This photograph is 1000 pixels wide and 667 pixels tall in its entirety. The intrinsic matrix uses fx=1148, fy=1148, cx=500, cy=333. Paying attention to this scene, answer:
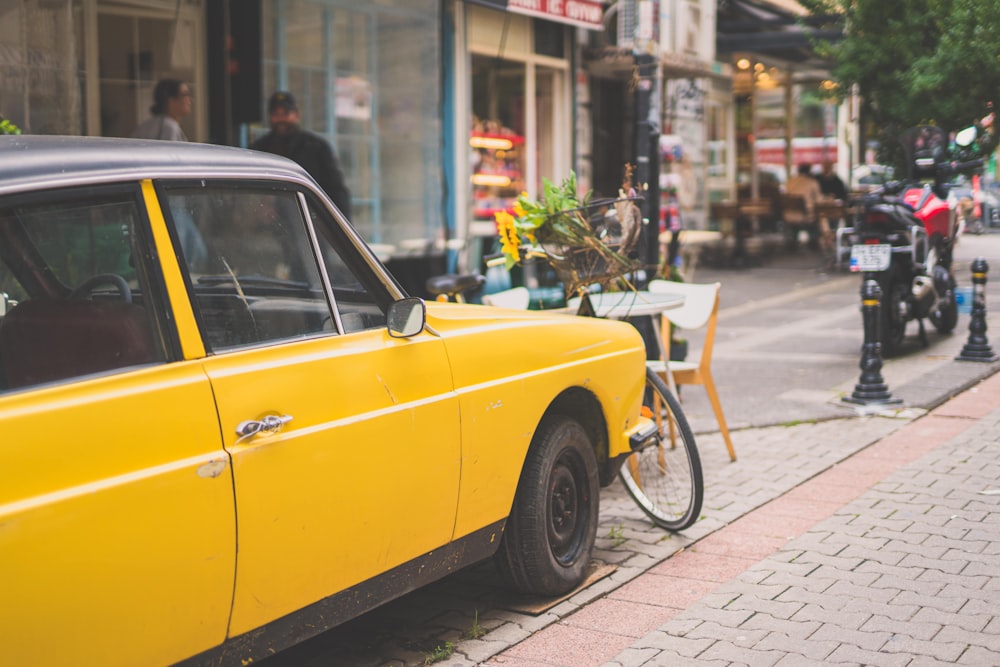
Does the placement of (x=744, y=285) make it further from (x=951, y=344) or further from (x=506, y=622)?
(x=506, y=622)

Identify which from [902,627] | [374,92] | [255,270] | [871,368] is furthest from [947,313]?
[255,270]

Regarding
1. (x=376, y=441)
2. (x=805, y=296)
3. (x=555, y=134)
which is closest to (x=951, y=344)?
(x=805, y=296)

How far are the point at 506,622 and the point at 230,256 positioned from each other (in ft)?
6.33

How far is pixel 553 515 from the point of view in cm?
476

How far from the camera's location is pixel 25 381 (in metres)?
2.75

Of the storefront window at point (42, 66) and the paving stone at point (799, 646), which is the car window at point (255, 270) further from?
the storefront window at point (42, 66)

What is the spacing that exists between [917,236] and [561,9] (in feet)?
16.6

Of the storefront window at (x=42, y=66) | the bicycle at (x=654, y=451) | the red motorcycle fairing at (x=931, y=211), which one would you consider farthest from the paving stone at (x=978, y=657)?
the red motorcycle fairing at (x=931, y=211)

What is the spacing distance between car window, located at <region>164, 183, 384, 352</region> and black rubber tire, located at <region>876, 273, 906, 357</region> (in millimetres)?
7399

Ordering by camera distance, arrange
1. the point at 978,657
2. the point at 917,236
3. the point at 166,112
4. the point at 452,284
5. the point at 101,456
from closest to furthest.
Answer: the point at 101,456 → the point at 978,657 → the point at 452,284 → the point at 166,112 → the point at 917,236

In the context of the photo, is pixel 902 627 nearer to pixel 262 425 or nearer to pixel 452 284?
pixel 262 425

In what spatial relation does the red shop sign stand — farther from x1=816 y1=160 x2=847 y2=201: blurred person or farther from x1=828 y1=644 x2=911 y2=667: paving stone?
x1=816 y1=160 x2=847 y2=201: blurred person

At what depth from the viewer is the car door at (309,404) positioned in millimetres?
3229

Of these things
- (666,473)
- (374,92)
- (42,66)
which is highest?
(374,92)
